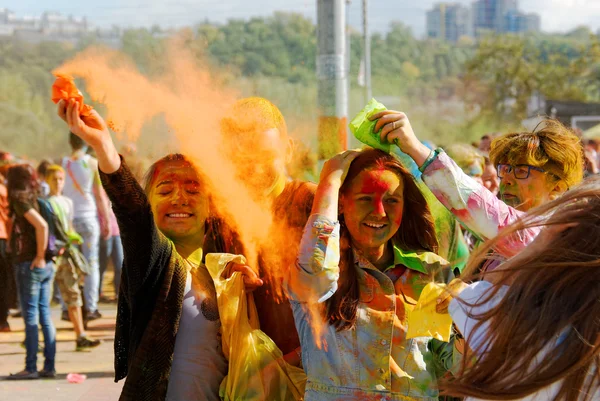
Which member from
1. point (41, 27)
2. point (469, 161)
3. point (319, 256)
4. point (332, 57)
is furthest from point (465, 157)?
point (41, 27)

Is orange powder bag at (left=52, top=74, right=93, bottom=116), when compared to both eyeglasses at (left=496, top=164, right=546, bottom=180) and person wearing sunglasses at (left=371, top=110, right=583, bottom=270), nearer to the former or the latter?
person wearing sunglasses at (left=371, top=110, right=583, bottom=270)

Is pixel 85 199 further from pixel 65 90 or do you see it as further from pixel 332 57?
pixel 65 90

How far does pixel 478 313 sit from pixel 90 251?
22.7ft

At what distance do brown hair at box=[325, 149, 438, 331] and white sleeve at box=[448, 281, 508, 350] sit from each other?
0.80 metres

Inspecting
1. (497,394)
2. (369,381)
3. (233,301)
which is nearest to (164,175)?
(233,301)

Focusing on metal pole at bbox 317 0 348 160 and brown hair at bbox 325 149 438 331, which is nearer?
brown hair at bbox 325 149 438 331

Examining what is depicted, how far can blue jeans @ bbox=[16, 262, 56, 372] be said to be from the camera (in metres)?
6.51

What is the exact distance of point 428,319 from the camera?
102 inches

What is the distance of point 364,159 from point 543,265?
1173mm

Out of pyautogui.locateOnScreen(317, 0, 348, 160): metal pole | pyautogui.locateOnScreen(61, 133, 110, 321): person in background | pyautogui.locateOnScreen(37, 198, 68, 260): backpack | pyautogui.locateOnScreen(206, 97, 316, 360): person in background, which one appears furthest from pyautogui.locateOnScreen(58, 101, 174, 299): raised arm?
pyautogui.locateOnScreen(61, 133, 110, 321): person in background

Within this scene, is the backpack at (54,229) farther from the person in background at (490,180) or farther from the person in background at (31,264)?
the person in background at (490,180)

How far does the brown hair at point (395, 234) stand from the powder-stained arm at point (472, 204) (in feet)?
0.98

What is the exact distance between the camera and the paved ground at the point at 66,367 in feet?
19.5

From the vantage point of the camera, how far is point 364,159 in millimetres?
2867
